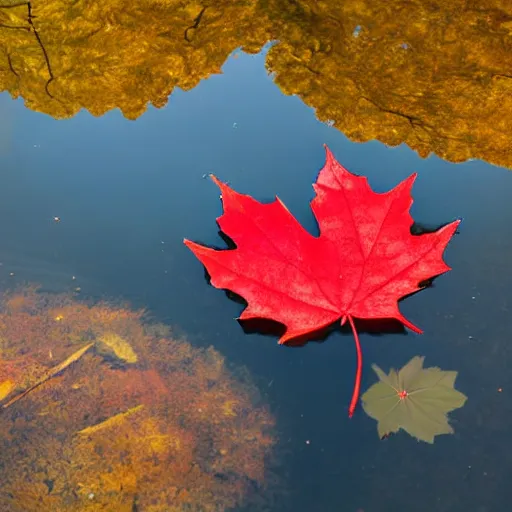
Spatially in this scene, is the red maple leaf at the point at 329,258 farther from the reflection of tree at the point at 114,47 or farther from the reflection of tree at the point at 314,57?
the reflection of tree at the point at 114,47

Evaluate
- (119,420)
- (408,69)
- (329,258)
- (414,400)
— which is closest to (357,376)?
(414,400)

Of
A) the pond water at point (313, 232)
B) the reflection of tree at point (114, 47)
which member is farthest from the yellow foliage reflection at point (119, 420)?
the reflection of tree at point (114, 47)

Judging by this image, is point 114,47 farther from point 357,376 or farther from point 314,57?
point 357,376

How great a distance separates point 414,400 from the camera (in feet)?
2.86

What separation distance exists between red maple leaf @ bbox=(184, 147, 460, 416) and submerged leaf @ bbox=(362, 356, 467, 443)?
50mm

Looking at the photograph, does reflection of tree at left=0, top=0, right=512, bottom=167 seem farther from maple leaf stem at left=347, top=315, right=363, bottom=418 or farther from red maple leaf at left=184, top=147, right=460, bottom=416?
maple leaf stem at left=347, top=315, right=363, bottom=418

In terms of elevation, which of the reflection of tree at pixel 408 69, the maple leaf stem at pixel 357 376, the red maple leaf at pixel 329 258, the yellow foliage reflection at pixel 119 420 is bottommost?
the yellow foliage reflection at pixel 119 420

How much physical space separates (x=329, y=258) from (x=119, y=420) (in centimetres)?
43

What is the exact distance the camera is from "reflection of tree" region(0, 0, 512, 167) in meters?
1.25

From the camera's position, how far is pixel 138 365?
3.06ft

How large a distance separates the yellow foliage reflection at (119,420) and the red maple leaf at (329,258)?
0.14 metres

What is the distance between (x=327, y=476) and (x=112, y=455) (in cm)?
32

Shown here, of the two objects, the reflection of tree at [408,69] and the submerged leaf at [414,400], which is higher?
the reflection of tree at [408,69]

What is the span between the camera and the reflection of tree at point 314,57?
4.11 feet
